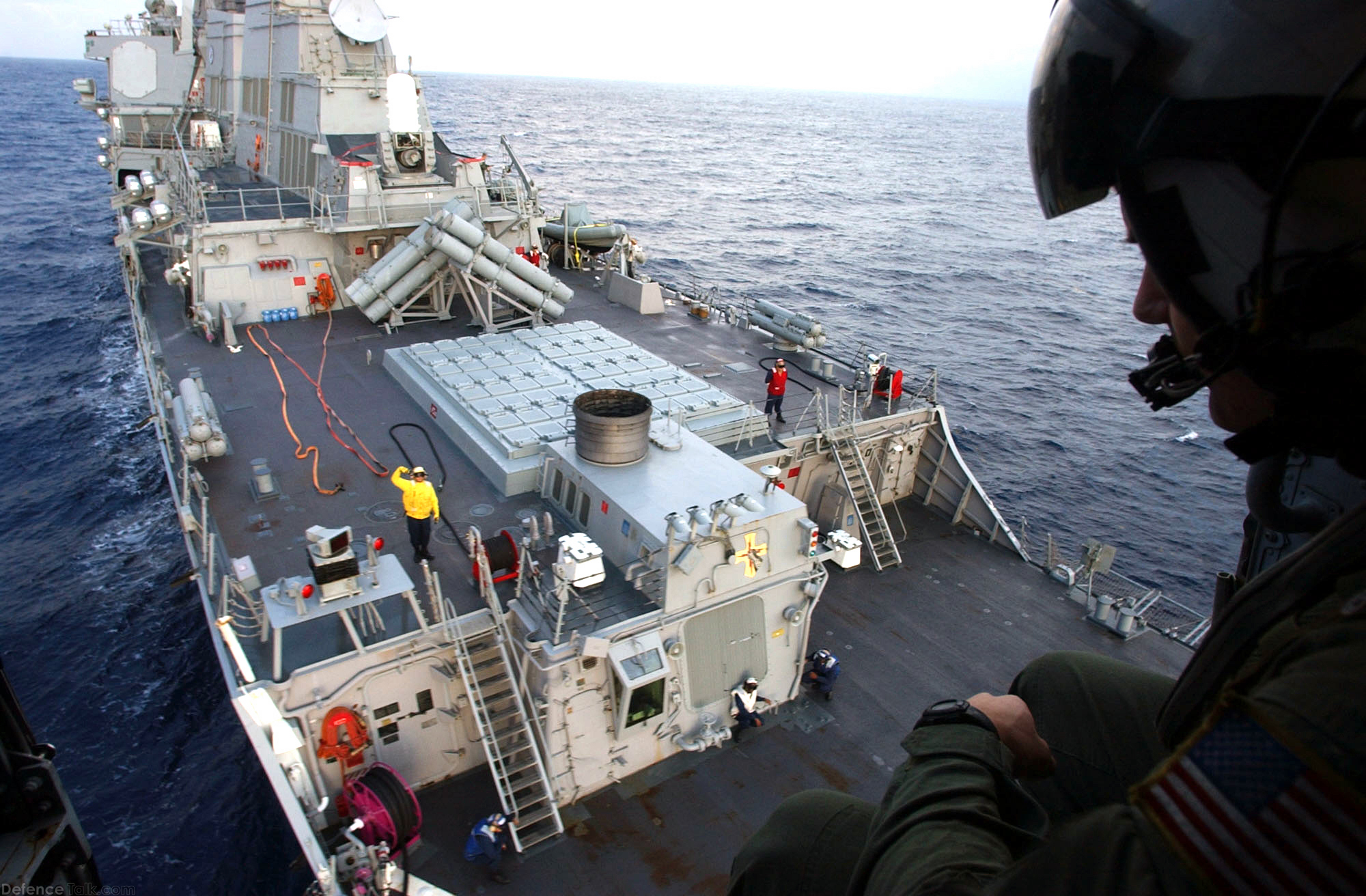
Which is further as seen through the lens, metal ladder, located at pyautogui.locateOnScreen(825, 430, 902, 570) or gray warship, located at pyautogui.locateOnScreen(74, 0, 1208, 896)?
metal ladder, located at pyautogui.locateOnScreen(825, 430, 902, 570)

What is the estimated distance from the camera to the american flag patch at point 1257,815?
1.05 metres

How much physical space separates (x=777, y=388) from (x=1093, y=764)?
15283 mm

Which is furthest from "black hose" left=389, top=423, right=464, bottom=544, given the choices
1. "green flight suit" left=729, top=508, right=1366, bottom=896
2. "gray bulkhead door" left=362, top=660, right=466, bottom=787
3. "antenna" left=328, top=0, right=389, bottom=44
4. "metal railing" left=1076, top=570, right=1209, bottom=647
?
"antenna" left=328, top=0, right=389, bottom=44

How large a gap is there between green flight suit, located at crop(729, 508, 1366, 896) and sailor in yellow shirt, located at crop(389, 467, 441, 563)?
1034 centimetres

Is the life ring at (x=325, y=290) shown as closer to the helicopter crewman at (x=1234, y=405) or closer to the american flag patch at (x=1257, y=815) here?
the helicopter crewman at (x=1234, y=405)

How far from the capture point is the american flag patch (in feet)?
3.44

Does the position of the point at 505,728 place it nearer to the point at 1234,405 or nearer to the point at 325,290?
the point at 1234,405

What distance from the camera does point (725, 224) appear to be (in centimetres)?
7212

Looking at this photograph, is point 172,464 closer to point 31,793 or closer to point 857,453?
point 31,793

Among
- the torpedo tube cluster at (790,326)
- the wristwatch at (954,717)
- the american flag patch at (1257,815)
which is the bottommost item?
the torpedo tube cluster at (790,326)

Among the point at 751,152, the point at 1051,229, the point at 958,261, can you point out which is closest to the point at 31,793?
the point at 958,261

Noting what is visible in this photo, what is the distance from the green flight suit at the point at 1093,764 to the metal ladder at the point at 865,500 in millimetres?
14833

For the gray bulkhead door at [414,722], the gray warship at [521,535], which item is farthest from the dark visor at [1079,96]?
the gray bulkhead door at [414,722]

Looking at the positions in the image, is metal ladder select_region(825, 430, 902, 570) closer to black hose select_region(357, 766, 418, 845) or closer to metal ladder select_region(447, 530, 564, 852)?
metal ladder select_region(447, 530, 564, 852)
